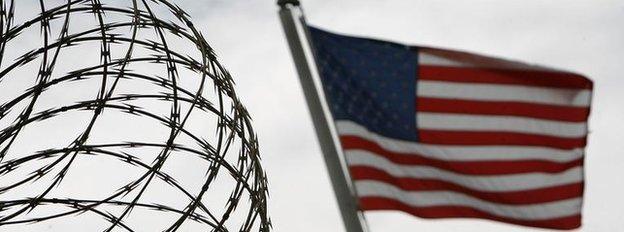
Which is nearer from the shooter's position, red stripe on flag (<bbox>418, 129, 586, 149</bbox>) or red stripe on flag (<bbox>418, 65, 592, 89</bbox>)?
red stripe on flag (<bbox>418, 129, 586, 149</bbox>)

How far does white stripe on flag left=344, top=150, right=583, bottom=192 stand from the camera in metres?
5.48

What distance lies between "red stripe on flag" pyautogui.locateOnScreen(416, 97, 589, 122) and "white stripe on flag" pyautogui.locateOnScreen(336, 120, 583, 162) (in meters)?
0.20

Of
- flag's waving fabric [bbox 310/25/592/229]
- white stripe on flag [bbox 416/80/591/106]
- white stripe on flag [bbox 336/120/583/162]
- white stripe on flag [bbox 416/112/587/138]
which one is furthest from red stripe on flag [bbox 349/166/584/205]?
white stripe on flag [bbox 416/80/591/106]

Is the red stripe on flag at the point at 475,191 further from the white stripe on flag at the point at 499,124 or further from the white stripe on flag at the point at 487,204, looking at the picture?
the white stripe on flag at the point at 499,124

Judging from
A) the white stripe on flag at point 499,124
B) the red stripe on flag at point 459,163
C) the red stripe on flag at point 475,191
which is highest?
the white stripe on flag at point 499,124

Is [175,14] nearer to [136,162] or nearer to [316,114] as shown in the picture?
[136,162]

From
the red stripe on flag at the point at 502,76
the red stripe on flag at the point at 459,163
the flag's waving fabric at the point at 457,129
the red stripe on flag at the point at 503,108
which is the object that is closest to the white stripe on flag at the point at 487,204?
the flag's waving fabric at the point at 457,129

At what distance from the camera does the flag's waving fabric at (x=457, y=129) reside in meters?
5.57

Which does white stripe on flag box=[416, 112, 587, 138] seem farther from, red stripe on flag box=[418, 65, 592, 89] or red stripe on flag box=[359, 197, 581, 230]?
red stripe on flag box=[359, 197, 581, 230]

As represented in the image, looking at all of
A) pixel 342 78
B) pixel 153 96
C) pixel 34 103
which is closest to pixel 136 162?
pixel 153 96

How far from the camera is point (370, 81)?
5.70 m

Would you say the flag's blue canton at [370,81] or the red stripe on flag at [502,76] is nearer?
the flag's blue canton at [370,81]

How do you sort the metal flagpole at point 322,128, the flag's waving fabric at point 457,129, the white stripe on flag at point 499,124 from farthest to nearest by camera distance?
the white stripe on flag at point 499,124 → the flag's waving fabric at point 457,129 → the metal flagpole at point 322,128

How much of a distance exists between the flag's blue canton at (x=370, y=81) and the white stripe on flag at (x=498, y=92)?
12cm
